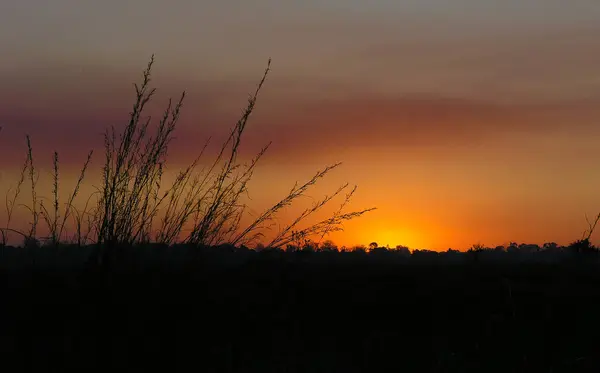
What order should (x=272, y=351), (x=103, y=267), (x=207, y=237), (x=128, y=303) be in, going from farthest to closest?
1. (x=207, y=237)
2. (x=103, y=267)
3. (x=128, y=303)
4. (x=272, y=351)

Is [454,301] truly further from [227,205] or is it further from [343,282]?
[227,205]

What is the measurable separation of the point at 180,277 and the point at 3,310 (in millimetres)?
1088

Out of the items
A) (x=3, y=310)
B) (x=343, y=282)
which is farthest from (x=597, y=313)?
(x=3, y=310)

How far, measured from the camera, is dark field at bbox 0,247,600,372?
4.17 m

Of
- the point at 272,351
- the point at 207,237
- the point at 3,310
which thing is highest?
the point at 207,237

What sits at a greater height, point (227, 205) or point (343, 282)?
point (227, 205)

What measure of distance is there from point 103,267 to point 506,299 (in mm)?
2655

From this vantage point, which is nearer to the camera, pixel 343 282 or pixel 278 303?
pixel 278 303

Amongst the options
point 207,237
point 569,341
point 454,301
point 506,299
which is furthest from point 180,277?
point 569,341

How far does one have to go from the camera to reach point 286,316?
15.1 feet

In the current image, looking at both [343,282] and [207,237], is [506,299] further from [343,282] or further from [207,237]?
[207,237]

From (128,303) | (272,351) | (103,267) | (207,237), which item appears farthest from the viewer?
(207,237)

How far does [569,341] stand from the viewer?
4426 millimetres

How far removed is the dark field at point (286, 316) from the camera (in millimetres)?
4168
